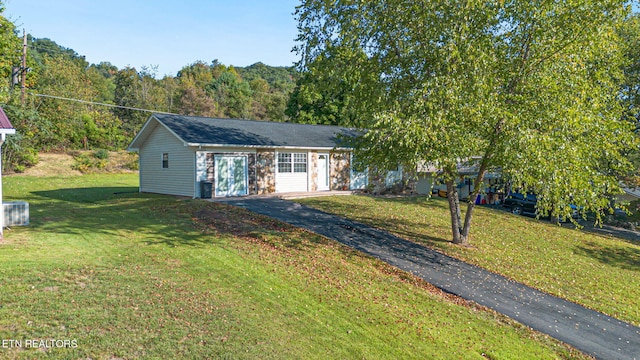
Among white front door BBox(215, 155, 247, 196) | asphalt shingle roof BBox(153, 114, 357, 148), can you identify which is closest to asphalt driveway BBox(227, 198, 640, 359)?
white front door BBox(215, 155, 247, 196)

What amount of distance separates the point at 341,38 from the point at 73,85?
38641 millimetres

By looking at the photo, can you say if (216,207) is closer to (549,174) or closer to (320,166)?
(320,166)

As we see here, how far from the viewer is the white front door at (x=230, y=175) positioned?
60.8 feet

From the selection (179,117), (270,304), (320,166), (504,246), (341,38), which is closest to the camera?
(270,304)

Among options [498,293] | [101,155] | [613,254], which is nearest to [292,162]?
[498,293]

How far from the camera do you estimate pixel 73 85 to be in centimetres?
4034

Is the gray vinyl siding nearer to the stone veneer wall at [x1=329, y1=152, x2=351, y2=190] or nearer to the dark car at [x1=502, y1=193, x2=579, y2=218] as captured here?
the stone veneer wall at [x1=329, y1=152, x2=351, y2=190]

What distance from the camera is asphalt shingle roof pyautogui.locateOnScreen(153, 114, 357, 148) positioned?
18458 mm

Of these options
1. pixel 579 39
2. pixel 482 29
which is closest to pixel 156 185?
pixel 482 29

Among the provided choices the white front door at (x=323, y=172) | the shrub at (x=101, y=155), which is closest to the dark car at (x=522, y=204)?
the white front door at (x=323, y=172)

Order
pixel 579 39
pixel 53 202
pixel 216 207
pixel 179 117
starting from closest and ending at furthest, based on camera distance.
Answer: pixel 579 39, pixel 216 207, pixel 53 202, pixel 179 117

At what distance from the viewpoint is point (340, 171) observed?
914 inches

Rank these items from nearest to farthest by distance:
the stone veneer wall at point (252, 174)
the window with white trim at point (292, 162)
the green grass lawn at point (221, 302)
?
the green grass lawn at point (221, 302) < the stone veneer wall at point (252, 174) < the window with white trim at point (292, 162)

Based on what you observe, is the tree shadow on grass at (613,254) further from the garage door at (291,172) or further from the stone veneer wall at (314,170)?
the garage door at (291,172)
